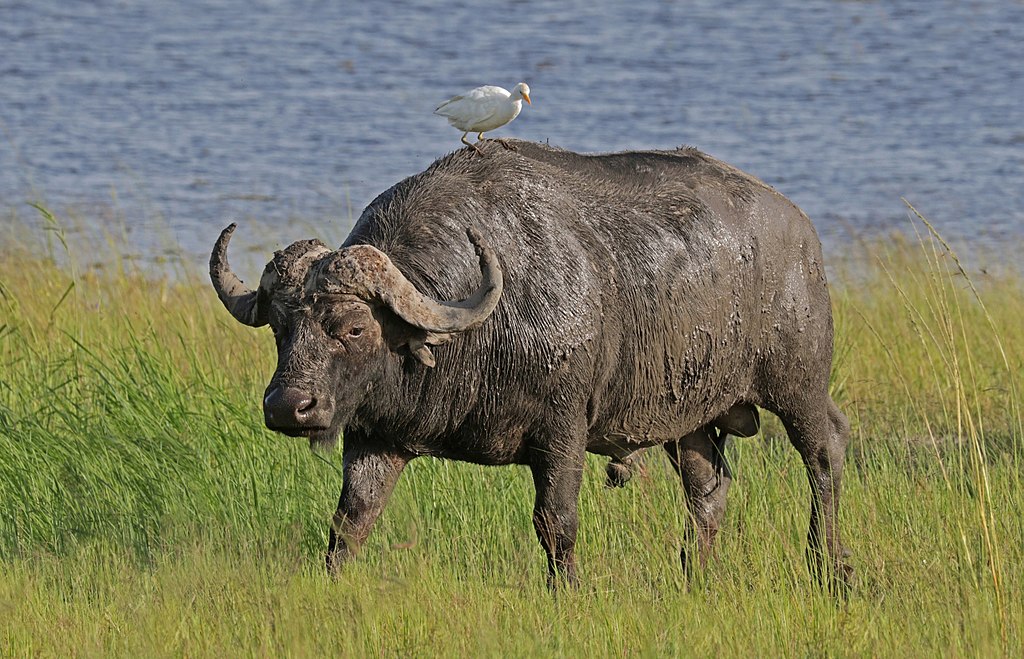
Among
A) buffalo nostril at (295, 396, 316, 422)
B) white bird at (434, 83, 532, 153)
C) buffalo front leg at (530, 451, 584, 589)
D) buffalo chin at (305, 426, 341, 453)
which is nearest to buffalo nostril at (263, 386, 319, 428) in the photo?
buffalo nostril at (295, 396, 316, 422)

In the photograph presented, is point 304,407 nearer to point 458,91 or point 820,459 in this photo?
point 820,459

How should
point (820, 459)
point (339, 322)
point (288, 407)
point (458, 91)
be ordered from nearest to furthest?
point (288, 407), point (339, 322), point (820, 459), point (458, 91)

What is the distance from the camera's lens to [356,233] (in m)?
6.34

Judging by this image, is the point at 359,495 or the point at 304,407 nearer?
the point at 304,407

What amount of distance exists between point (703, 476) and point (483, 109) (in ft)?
6.19

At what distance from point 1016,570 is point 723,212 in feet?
6.30

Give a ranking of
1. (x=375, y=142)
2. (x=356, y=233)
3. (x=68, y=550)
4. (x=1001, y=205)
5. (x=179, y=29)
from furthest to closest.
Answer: (x=179, y=29) < (x=375, y=142) < (x=1001, y=205) < (x=68, y=550) < (x=356, y=233)

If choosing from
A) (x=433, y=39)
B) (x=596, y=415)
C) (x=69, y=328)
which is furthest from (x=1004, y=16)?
(x=596, y=415)

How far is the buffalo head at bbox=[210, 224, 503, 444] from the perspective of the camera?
5.44 meters

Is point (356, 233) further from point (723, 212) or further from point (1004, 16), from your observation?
point (1004, 16)

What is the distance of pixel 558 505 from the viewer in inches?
245

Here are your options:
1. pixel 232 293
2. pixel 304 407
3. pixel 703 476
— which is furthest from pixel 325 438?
pixel 703 476

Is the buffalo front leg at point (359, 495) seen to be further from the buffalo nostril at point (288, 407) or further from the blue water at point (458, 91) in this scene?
the blue water at point (458, 91)

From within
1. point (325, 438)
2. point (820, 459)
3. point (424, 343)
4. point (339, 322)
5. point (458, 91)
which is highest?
point (339, 322)
